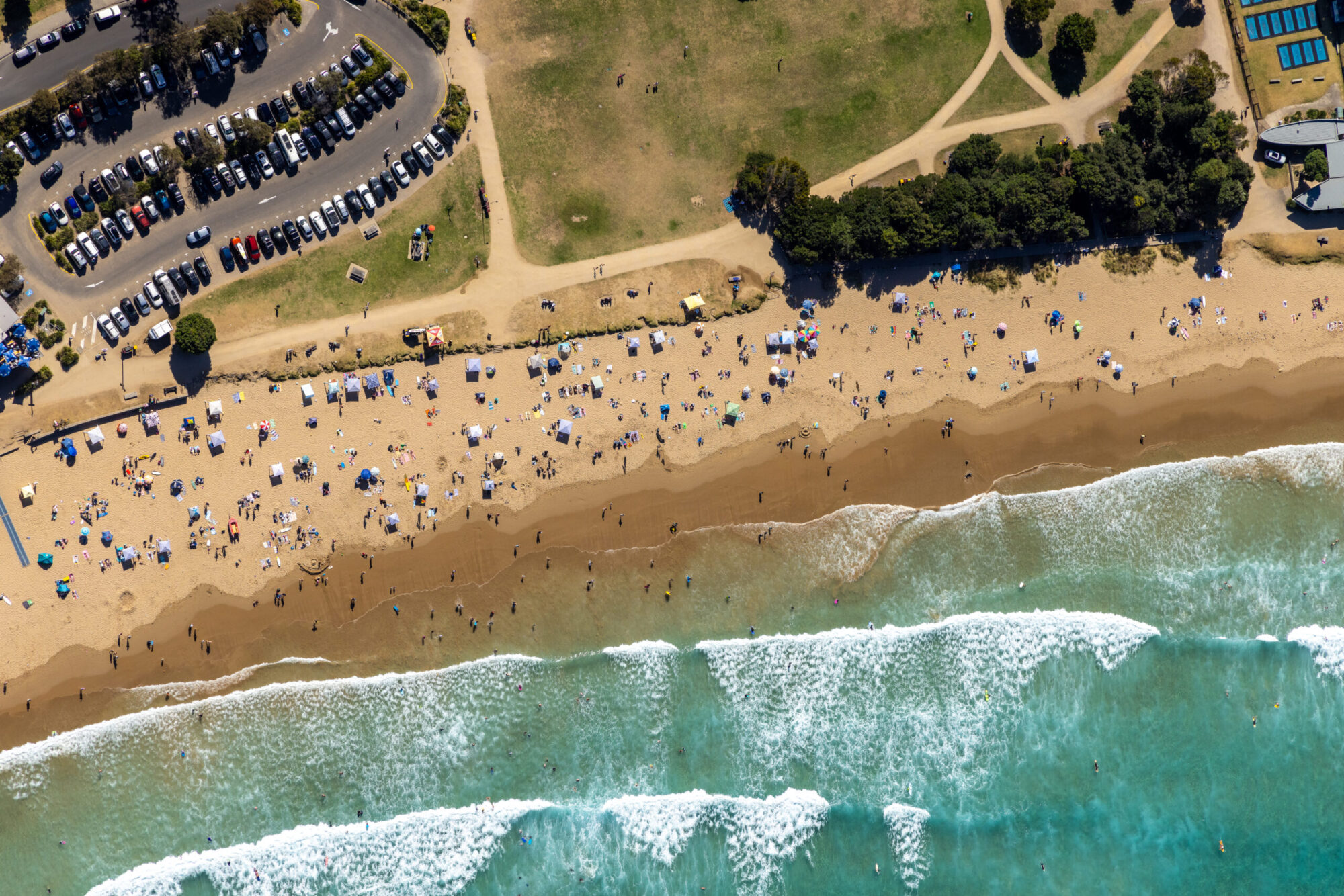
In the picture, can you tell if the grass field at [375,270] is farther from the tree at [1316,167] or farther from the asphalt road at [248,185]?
the tree at [1316,167]

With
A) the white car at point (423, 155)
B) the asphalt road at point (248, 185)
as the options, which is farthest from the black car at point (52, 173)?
the white car at point (423, 155)

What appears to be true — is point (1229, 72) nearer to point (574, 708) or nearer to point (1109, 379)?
point (1109, 379)

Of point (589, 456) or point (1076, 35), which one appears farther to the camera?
point (1076, 35)

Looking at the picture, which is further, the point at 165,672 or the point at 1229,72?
the point at 1229,72

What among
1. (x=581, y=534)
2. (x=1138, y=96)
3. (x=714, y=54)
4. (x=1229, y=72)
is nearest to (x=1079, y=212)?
(x=1138, y=96)

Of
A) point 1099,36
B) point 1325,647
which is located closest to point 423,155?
point 1099,36

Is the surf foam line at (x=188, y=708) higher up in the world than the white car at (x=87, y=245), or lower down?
lower down

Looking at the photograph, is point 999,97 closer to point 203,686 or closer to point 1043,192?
point 1043,192
